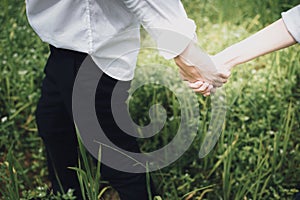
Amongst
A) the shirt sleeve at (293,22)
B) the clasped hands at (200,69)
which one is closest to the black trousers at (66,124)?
the clasped hands at (200,69)

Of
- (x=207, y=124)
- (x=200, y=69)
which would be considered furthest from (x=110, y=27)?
(x=207, y=124)

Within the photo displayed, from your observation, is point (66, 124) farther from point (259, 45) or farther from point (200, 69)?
point (259, 45)

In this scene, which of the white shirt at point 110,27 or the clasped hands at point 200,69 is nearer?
the white shirt at point 110,27

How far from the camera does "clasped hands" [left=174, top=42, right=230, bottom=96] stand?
137cm

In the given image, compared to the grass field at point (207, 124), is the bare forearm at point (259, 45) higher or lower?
higher

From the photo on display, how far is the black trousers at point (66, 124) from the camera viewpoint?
146cm

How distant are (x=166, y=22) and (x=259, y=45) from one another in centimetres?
39

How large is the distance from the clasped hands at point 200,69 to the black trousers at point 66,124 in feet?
0.66

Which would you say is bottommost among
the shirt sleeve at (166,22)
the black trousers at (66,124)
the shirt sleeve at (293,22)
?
the black trousers at (66,124)

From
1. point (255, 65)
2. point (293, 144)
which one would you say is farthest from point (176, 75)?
point (293, 144)

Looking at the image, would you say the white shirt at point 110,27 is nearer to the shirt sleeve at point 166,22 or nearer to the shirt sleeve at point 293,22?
the shirt sleeve at point 166,22

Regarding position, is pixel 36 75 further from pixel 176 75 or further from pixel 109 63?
pixel 109 63

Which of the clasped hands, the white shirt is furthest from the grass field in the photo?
the white shirt

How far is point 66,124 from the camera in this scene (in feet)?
5.43
